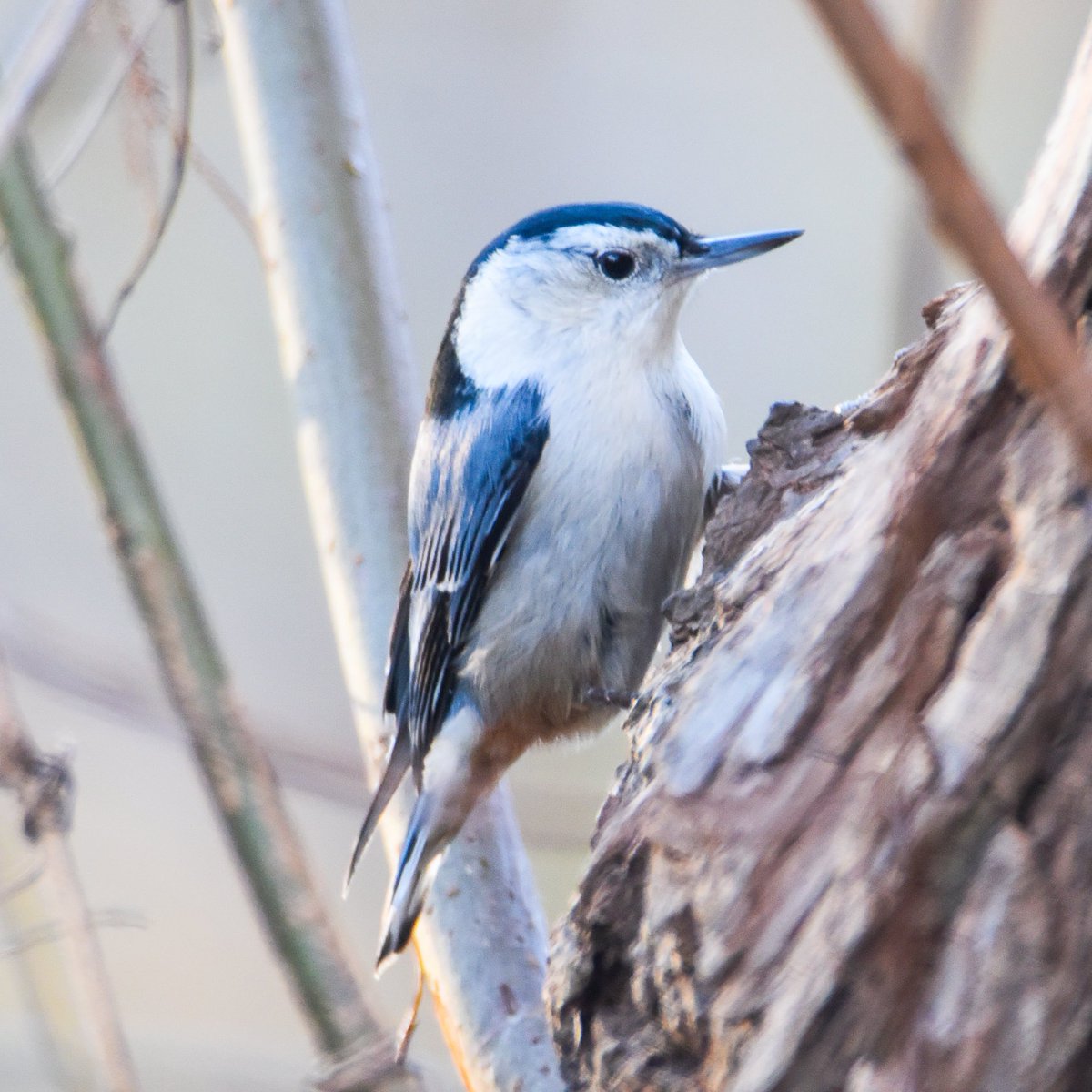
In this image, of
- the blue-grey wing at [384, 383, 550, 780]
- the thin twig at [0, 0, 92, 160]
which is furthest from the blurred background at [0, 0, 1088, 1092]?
the thin twig at [0, 0, 92, 160]

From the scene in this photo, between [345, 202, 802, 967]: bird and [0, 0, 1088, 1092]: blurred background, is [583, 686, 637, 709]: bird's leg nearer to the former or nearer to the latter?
[345, 202, 802, 967]: bird

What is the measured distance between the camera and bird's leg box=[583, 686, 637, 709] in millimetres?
1278

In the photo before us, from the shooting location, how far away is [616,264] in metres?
1.38

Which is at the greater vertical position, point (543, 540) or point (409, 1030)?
point (543, 540)

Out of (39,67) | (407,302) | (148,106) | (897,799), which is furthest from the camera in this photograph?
(407,302)

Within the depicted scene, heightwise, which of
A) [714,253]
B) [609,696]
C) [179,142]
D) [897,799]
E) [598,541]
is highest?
[179,142]

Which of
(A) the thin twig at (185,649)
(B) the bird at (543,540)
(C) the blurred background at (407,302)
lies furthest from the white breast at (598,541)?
(C) the blurred background at (407,302)

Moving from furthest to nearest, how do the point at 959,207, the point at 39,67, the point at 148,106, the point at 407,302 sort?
the point at 407,302, the point at 148,106, the point at 39,67, the point at 959,207

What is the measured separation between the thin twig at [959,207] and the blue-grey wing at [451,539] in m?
0.94

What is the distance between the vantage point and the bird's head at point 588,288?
4.41 ft

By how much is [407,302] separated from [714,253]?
73cm

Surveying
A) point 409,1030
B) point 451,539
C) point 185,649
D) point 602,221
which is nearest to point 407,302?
point 602,221

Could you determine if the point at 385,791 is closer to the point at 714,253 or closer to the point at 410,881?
the point at 410,881

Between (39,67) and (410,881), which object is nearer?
(39,67)
